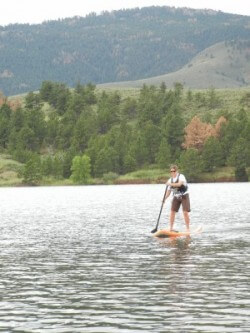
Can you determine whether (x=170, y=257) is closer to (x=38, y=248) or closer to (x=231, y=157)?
(x=38, y=248)

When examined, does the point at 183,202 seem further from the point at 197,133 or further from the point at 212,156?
the point at 197,133

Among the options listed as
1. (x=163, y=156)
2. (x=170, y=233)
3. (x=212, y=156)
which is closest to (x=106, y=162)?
(x=163, y=156)

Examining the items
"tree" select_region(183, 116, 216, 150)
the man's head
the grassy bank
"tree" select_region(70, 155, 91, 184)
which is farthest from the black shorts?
"tree" select_region(183, 116, 216, 150)

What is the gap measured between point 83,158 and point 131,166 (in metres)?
13.1

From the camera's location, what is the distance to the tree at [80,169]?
177 meters

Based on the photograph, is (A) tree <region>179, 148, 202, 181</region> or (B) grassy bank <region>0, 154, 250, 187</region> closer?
(A) tree <region>179, 148, 202, 181</region>

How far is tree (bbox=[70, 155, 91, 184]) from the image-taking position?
177m

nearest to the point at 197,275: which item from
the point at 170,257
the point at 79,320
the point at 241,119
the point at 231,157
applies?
the point at 170,257

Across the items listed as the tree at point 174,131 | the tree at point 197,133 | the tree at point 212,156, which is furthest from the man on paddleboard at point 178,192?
the tree at point 174,131

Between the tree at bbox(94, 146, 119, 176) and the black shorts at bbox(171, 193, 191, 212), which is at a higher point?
the tree at bbox(94, 146, 119, 176)

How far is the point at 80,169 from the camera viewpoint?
177m

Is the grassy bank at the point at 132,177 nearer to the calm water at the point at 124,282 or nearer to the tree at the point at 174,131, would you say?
the tree at the point at 174,131

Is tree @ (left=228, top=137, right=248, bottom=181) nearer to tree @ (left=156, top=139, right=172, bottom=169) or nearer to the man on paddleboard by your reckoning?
tree @ (left=156, top=139, right=172, bottom=169)

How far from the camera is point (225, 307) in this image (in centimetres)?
1884
